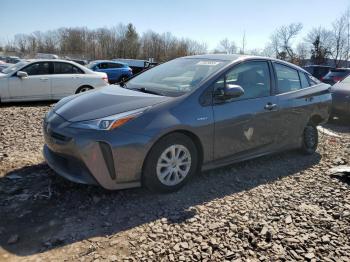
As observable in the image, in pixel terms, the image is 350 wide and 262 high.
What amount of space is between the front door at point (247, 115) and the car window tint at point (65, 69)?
7373 millimetres

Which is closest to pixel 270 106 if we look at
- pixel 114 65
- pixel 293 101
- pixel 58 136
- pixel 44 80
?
pixel 293 101

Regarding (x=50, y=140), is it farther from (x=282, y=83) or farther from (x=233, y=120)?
(x=282, y=83)

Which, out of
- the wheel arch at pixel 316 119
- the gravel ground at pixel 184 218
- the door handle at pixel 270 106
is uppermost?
the door handle at pixel 270 106

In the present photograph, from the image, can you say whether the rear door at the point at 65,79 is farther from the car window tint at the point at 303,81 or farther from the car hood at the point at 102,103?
the car window tint at the point at 303,81

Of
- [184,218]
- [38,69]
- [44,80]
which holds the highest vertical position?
[38,69]

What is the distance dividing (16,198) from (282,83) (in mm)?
3758

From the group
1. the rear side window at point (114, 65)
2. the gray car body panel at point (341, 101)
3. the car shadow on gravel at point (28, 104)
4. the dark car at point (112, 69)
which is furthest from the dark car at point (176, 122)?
the rear side window at point (114, 65)

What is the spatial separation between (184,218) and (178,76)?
1887mm

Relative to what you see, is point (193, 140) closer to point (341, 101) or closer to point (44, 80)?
point (341, 101)

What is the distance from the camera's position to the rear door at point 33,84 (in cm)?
980

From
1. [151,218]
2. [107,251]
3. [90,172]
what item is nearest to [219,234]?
[151,218]

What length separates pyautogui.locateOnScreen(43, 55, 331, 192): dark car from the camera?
3457 mm

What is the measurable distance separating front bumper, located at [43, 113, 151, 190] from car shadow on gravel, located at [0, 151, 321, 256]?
28cm

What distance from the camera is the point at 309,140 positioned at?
5.69 meters
